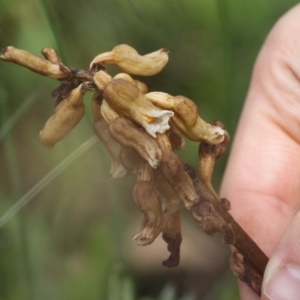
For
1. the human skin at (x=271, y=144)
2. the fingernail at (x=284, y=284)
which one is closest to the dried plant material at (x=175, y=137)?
the fingernail at (x=284, y=284)

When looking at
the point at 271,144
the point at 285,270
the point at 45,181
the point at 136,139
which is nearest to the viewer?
the point at 136,139

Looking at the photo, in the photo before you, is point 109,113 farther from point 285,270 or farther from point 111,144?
point 285,270

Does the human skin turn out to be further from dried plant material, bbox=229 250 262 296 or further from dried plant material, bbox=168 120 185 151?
dried plant material, bbox=168 120 185 151

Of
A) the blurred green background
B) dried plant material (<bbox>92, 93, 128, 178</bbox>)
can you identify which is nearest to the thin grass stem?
the blurred green background

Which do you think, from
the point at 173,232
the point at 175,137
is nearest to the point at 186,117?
the point at 175,137

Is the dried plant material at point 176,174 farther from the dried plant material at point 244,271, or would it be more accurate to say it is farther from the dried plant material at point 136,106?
the dried plant material at point 244,271

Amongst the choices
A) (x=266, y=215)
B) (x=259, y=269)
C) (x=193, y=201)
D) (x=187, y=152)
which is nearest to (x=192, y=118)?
(x=193, y=201)
